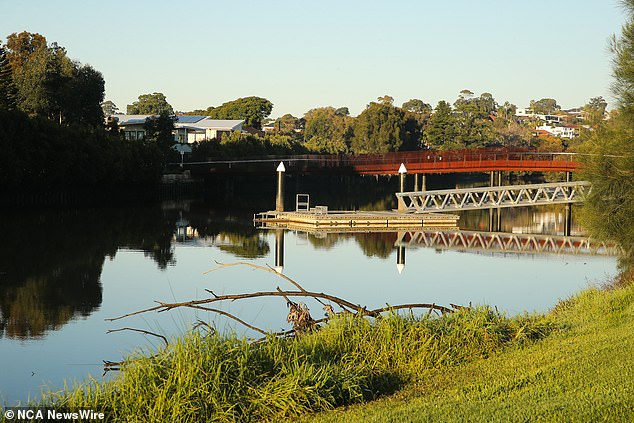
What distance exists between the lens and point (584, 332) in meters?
11.5

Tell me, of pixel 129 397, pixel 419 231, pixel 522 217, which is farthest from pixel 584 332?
pixel 522 217

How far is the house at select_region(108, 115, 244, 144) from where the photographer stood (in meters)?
92.6

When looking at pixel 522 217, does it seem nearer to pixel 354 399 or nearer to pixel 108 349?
pixel 108 349

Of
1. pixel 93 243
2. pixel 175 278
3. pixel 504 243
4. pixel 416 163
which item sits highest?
pixel 416 163

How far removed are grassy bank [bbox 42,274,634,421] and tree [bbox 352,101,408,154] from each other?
Answer: 278ft

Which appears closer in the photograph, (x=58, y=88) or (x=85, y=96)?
(x=58, y=88)

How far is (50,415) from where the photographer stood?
8461mm

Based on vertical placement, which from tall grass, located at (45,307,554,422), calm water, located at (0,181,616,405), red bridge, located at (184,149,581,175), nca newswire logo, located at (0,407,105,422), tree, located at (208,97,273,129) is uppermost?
tree, located at (208,97,273,129)

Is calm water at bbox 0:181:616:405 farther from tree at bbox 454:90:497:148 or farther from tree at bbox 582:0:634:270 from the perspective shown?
tree at bbox 454:90:497:148

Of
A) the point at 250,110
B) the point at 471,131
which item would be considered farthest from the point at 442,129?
the point at 250,110

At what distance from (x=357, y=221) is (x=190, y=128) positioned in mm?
54035

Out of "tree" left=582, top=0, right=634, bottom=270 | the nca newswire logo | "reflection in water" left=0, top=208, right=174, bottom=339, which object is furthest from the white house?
the nca newswire logo

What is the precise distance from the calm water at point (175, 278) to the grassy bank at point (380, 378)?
117 inches

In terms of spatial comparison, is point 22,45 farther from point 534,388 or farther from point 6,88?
point 534,388
